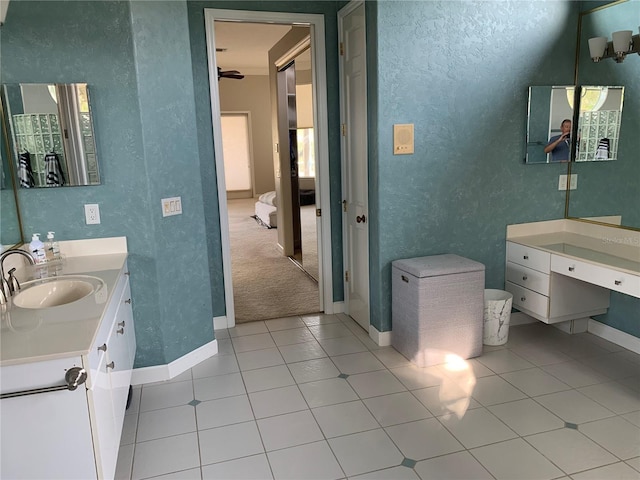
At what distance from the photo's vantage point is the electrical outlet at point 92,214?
2.81 metres

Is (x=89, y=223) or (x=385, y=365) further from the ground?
(x=89, y=223)

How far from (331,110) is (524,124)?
1.47 metres

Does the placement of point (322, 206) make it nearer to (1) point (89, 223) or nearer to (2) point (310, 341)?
(2) point (310, 341)

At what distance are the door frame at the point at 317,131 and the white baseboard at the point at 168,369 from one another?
0.65 metres

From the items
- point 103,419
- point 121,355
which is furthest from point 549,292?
point 103,419

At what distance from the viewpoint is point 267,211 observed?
8500 millimetres

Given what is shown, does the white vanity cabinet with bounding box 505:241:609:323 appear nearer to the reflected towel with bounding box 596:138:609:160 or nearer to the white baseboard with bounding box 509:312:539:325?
the white baseboard with bounding box 509:312:539:325

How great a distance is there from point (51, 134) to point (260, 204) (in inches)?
250

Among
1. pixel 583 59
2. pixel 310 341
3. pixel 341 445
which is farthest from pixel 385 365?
pixel 583 59

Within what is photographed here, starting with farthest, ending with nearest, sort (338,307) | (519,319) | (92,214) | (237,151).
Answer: (237,151), (338,307), (519,319), (92,214)

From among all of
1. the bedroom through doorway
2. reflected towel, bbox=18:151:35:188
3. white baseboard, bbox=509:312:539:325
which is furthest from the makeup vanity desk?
reflected towel, bbox=18:151:35:188

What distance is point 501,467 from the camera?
7.22 ft

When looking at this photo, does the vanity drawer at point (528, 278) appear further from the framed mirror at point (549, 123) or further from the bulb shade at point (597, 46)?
the bulb shade at point (597, 46)

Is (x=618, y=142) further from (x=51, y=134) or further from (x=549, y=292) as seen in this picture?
(x=51, y=134)
